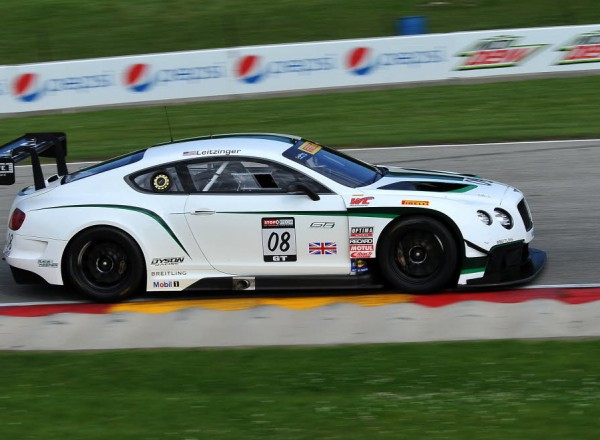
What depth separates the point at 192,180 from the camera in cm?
927

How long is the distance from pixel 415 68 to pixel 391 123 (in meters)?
3.02

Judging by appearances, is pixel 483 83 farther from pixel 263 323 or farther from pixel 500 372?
pixel 500 372

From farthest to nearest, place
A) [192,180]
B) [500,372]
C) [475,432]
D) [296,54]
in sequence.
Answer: [296,54]
[192,180]
[500,372]
[475,432]

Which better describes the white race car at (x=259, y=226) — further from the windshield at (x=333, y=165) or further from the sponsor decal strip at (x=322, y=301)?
the sponsor decal strip at (x=322, y=301)

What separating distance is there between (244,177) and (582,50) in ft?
44.0

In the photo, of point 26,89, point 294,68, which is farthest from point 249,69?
point 26,89

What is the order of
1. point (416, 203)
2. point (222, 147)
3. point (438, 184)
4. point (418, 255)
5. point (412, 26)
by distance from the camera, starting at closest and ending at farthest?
point (416, 203) → point (418, 255) → point (438, 184) → point (222, 147) → point (412, 26)

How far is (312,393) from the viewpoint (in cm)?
656

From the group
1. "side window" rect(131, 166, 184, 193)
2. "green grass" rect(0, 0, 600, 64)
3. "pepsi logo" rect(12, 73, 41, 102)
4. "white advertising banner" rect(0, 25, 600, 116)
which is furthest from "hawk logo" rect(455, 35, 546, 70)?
"side window" rect(131, 166, 184, 193)

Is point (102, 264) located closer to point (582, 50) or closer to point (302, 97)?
point (302, 97)

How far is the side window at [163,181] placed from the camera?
30.5ft

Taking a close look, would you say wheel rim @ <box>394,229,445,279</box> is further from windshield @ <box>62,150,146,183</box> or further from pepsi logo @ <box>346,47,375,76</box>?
pepsi logo @ <box>346,47,375,76</box>

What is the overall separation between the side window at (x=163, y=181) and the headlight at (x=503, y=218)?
2.90 metres

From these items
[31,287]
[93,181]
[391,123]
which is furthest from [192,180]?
[391,123]
